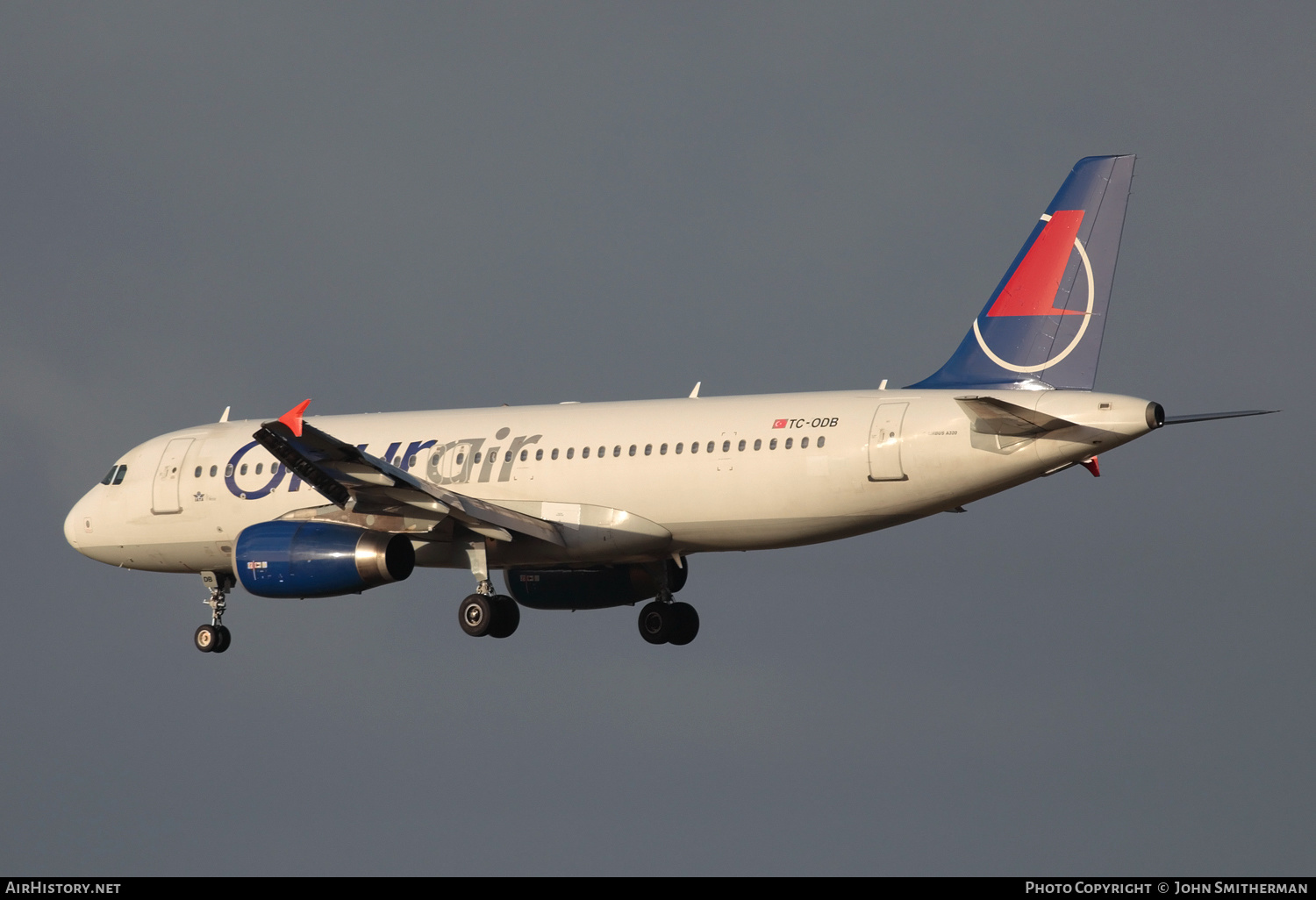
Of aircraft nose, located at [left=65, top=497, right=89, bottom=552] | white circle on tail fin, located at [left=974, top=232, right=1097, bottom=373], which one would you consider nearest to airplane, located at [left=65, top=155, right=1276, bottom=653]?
white circle on tail fin, located at [left=974, top=232, right=1097, bottom=373]

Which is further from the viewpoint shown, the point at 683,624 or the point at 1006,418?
the point at 683,624

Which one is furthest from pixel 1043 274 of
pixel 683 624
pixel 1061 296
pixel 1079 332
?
pixel 683 624

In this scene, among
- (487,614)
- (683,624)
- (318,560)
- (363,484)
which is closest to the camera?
(363,484)

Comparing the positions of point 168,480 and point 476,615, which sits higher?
point 168,480

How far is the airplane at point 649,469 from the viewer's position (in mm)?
31406

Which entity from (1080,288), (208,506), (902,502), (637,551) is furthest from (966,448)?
(208,506)

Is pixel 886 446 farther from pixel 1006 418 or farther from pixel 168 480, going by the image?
pixel 168 480

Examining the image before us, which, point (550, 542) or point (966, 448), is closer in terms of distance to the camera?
point (966, 448)

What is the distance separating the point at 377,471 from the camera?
3356 centimetres

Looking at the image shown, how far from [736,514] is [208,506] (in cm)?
1226

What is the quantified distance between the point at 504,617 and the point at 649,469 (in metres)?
4.53

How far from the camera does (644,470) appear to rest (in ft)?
112

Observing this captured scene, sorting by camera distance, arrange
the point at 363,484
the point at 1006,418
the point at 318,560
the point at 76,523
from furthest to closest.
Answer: the point at 76,523 < the point at 318,560 < the point at 363,484 < the point at 1006,418

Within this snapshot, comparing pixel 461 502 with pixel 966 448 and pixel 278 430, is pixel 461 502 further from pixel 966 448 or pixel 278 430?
pixel 966 448
